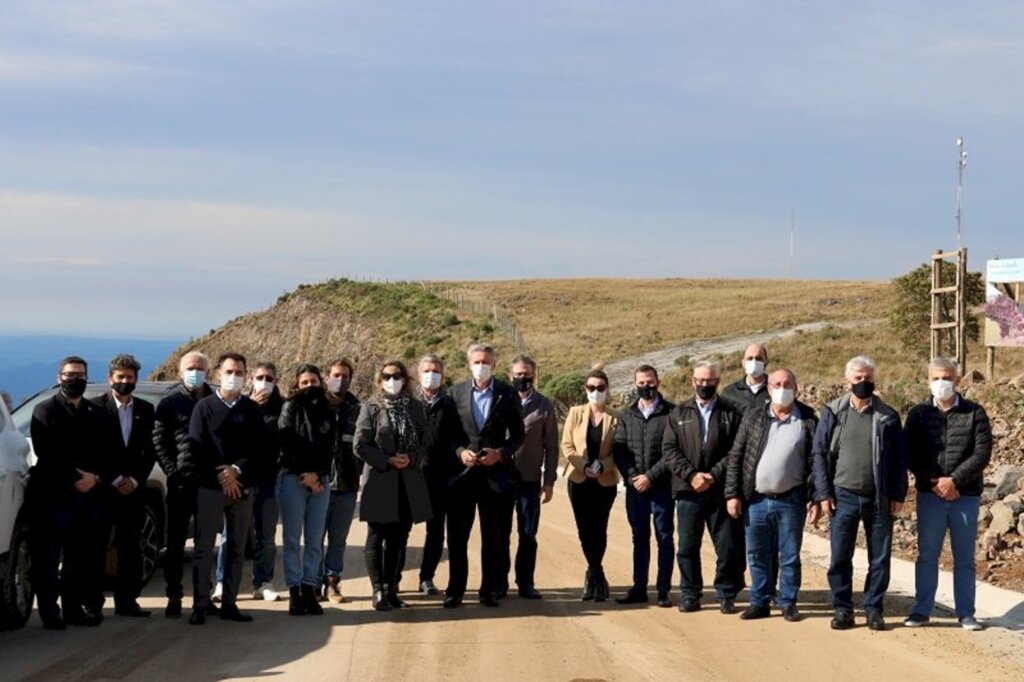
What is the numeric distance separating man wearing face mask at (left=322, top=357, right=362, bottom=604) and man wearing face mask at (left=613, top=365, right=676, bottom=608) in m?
2.31

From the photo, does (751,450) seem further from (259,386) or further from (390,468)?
(259,386)

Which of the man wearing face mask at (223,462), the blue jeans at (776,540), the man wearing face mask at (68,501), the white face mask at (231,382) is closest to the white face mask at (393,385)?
the man wearing face mask at (223,462)

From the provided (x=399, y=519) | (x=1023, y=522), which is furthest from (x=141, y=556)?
→ (x=1023, y=522)

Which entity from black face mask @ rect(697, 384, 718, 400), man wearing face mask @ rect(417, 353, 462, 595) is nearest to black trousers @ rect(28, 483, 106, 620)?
man wearing face mask @ rect(417, 353, 462, 595)

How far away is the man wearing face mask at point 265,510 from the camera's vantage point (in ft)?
39.1

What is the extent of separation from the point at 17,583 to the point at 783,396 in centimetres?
613

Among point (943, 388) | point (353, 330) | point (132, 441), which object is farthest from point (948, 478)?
point (353, 330)

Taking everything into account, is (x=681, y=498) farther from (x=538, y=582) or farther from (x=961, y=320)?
(x=961, y=320)

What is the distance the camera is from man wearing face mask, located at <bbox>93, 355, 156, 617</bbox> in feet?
36.3

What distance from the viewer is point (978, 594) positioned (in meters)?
12.5

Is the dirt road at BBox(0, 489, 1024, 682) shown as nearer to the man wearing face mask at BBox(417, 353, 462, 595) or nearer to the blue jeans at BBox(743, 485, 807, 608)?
the blue jeans at BBox(743, 485, 807, 608)

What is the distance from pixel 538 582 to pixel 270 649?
3902mm

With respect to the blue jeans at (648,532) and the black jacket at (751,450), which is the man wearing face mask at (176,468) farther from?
the black jacket at (751,450)

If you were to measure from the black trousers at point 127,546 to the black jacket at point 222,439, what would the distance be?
0.67 metres
